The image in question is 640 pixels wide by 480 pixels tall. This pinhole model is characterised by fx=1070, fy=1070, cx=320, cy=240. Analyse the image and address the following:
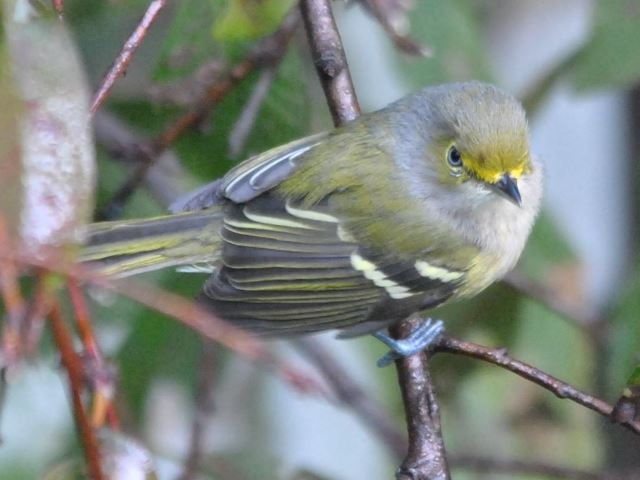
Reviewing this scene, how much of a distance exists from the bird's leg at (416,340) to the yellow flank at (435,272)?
A: 19cm

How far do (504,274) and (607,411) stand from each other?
81cm

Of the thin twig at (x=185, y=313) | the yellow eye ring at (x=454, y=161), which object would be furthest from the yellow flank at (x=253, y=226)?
the thin twig at (x=185, y=313)

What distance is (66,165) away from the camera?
941 millimetres

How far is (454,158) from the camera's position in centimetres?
216

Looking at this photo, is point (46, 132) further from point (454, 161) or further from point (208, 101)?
point (454, 161)

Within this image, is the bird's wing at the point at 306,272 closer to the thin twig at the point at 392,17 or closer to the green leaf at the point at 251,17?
the thin twig at the point at 392,17

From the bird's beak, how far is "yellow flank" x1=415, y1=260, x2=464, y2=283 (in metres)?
0.19

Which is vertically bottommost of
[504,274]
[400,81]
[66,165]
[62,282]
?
[62,282]

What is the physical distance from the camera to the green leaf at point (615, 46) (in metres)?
2.23

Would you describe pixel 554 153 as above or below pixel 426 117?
above

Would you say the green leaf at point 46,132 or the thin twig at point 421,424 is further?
the thin twig at point 421,424

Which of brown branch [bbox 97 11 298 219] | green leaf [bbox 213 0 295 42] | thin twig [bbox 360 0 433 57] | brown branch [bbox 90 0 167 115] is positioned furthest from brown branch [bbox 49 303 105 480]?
brown branch [bbox 97 11 298 219]

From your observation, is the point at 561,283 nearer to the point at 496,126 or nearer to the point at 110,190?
the point at 496,126

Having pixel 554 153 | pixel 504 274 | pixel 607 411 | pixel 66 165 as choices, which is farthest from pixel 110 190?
pixel 554 153
